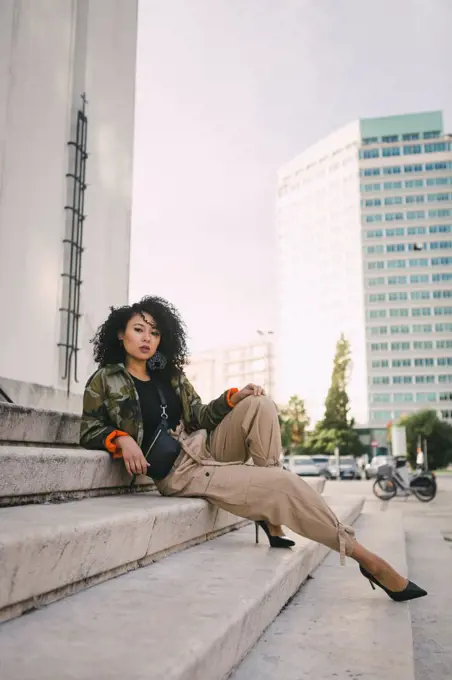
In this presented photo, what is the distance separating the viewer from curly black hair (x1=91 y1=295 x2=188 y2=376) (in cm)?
342

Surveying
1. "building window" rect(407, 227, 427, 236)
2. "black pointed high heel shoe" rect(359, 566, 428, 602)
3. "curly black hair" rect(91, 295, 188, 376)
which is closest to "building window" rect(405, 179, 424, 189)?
"building window" rect(407, 227, 427, 236)

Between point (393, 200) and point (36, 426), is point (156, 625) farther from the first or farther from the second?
point (393, 200)

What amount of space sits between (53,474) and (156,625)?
112 cm

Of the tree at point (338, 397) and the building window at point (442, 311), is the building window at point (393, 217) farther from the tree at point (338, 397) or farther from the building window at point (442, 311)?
the tree at point (338, 397)

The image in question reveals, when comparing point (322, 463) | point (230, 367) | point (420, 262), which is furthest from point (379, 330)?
point (322, 463)

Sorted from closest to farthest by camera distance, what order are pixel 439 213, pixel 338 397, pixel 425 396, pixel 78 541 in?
pixel 78 541 < pixel 338 397 < pixel 425 396 < pixel 439 213

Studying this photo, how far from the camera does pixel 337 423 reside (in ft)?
220

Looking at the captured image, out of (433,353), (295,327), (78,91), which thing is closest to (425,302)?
(433,353)

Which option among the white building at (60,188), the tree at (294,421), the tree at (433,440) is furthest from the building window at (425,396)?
the white building at (60,188)

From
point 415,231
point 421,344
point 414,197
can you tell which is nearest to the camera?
point 421,344

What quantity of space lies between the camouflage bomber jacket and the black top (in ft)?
0.18

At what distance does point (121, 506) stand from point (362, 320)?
86.9 m

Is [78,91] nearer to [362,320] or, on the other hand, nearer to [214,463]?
[214,463]

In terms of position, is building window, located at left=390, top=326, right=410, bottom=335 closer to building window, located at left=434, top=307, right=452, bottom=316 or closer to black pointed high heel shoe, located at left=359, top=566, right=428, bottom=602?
building window, located at left=434, top=307, right=452, bottom=316
